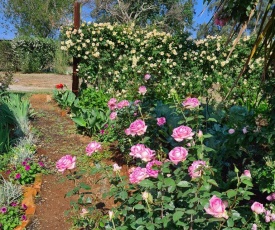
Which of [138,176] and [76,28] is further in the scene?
[76,28]

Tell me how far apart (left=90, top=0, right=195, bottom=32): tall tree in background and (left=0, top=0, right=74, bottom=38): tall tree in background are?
273cm

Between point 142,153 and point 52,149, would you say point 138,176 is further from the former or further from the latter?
point 52,149

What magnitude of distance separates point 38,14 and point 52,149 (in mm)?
25456

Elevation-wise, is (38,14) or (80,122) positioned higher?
(38,14)

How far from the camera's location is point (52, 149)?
4773 mm

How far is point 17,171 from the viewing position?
370 centimetres

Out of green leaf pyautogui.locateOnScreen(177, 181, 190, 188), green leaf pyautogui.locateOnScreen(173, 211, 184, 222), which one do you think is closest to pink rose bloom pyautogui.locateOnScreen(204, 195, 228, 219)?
green leaf pyautogui.locateOnScreen(173, 211, 184, 222)

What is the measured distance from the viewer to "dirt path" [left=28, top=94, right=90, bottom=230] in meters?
3.12

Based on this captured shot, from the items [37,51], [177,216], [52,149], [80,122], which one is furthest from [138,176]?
[37,51]

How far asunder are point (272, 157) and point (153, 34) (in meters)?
4.92

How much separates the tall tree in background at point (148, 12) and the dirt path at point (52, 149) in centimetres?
2044

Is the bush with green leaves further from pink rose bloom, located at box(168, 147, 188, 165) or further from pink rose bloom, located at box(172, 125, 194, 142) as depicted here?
pink rose bloom, located at box(168, 147, 188, 165)

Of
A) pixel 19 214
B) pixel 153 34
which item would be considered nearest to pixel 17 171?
pixel 19 214

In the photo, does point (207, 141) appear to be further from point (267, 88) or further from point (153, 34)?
point (153, 34)
